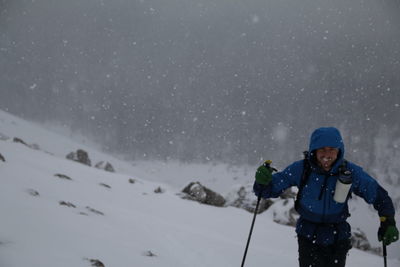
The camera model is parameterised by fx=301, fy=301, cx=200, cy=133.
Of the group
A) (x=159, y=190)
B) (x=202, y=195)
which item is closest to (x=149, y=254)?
(x=159, y=190)

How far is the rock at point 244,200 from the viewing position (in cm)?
2694

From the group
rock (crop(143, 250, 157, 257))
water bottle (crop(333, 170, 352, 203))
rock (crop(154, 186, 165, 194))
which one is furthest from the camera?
rock (crop(154, 186, 165, 194))

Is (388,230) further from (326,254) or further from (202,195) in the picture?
(202,195)

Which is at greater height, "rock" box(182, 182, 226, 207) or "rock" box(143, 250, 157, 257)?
"rock" box(182, 182, 226, 207)

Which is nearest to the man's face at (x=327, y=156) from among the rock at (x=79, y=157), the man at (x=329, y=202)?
the man at (x=329, y=202)

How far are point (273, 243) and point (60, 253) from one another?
10.9m

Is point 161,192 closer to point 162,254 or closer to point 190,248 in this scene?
point 190,248

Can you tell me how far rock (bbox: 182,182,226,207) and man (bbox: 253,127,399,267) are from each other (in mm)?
21843

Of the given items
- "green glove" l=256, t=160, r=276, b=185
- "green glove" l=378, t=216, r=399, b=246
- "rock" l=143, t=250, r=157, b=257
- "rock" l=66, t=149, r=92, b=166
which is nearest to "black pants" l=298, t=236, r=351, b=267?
"green glove" l=378, t=216, r=399, b=246

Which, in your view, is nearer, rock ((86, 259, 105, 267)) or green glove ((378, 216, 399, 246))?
green glove ((378, 216, 399, 246))

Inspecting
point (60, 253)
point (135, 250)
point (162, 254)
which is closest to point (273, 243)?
point (162, 254)

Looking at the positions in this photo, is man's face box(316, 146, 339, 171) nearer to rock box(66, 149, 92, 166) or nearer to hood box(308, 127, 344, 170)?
hood box(308, 127, 344, 170)

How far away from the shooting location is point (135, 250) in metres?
6.10

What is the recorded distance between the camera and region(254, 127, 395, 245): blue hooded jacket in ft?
12.9
